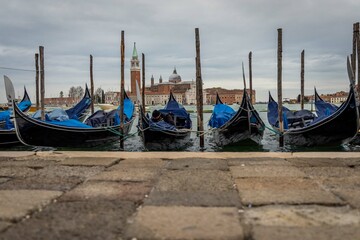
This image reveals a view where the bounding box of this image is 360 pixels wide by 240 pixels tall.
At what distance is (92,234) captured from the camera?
218 centimetres

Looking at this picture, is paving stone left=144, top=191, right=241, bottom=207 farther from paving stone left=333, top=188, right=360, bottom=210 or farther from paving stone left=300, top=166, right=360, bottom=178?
paving stone left=300, top=166, right=360, bottom=178

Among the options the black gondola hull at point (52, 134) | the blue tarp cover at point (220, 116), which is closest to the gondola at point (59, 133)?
the black gondola hull at point (52, 134)

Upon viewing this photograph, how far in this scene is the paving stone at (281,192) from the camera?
9.39 ft

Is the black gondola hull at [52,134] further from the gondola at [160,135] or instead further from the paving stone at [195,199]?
the paving stone at [195,199]

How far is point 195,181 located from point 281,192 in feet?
2.76

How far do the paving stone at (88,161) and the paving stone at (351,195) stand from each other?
267cm

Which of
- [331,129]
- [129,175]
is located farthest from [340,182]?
[331,129]

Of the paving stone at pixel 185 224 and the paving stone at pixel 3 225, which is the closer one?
the paving stone at pixel 185 224

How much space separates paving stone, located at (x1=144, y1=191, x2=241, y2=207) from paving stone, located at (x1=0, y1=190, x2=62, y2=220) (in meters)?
0.79

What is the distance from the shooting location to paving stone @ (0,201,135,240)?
2.17 meters

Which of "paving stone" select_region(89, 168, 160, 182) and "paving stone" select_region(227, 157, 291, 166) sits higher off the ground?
"paving stone" select_region(89, 168, 160, 182)

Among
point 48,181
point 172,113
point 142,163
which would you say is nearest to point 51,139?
point 172,113

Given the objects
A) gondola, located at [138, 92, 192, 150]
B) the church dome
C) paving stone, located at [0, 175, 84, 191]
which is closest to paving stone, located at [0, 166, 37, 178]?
paving stone, located at [0, 175, 84, 191]

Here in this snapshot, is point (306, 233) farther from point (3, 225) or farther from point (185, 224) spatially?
point (3, 225)
